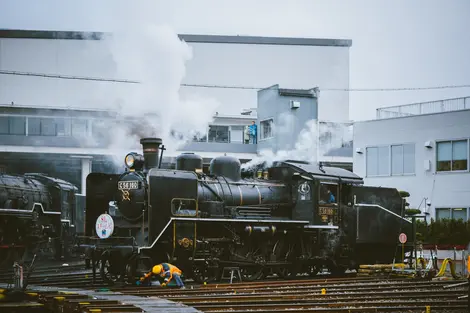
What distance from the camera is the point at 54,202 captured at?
76.8 ft

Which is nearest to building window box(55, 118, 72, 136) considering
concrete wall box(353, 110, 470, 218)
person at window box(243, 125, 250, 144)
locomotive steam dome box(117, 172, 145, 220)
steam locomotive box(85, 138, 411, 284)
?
person at window box(243, 125, 250, 144)

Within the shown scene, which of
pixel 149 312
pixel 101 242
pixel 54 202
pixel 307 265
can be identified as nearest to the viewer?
pixel 149 312

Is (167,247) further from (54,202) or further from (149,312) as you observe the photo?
(54,202)

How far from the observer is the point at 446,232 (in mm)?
25281

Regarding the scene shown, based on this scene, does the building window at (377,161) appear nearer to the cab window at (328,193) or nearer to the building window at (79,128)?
the cab window at (328,193)

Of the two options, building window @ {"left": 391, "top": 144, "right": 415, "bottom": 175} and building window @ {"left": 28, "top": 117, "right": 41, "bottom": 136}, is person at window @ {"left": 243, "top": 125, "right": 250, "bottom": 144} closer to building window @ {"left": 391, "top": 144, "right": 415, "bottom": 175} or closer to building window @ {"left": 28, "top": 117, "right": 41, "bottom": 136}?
building window @ {"left": 391, "top": 144, "right": 415, "bottom": 175}

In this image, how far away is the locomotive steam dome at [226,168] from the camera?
59.0 ft

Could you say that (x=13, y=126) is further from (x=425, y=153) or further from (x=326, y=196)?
(x=425, y=153)

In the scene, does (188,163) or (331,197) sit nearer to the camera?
(188,163)

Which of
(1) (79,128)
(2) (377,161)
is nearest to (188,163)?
(2) (377,161)

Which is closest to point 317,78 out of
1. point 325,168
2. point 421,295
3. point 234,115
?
point 234,115

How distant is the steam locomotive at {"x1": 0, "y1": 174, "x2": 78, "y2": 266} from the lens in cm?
1989

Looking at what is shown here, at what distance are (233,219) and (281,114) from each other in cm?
1518

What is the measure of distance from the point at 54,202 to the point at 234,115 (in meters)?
14.4
